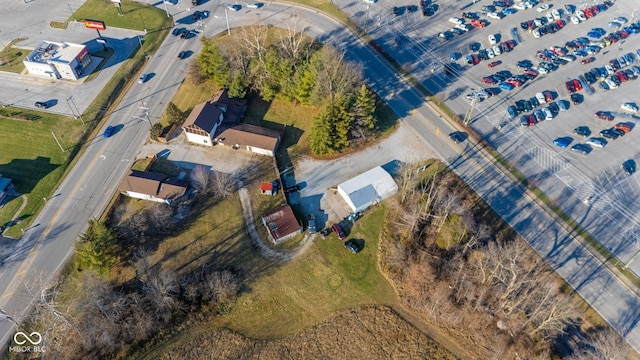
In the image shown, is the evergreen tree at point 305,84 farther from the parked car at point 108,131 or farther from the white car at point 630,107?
the white car at point 630,107

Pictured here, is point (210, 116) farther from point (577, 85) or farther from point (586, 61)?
point (586, 61)

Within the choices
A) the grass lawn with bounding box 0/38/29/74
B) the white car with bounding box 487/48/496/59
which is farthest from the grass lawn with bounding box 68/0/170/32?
the white car with bounding box 487/48/496/59

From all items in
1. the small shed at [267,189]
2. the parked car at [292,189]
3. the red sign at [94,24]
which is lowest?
the parked car at [292,189]

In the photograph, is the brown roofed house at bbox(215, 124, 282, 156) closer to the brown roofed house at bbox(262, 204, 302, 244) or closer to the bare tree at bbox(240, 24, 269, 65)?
the brown roofed house at bbox(262, 204, 302, 244)

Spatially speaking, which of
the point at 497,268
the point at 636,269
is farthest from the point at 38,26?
the point at 636,269

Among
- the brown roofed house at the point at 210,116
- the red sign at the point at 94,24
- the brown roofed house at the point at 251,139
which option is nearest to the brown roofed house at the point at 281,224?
the brown roofed house at the point at 251,139

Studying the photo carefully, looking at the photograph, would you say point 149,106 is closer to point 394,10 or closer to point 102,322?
point 102,322
